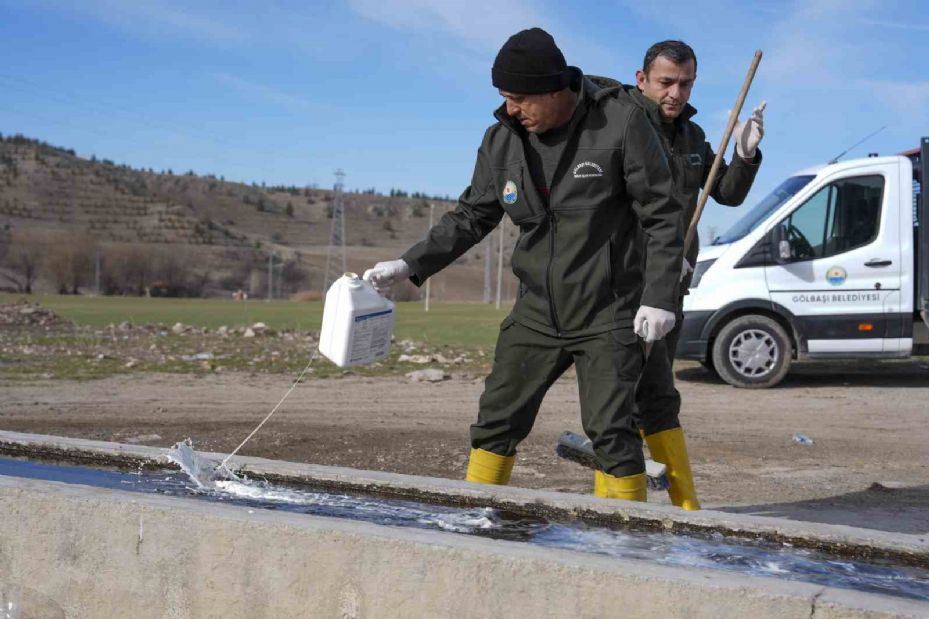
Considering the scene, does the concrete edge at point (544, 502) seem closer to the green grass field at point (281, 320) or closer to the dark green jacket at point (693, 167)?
A: the dark green jacket at point (693, 167)

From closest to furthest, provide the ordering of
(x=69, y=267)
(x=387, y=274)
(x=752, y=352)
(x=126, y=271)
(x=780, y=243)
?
(x=387, y=274) → (x=780, y=243) → (x=752, y=352) → (x=69, y=267) → (x=126, y=271)

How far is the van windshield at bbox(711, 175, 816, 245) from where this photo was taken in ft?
38.3

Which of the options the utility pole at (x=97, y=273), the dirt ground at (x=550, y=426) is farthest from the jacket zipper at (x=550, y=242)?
the utility pole at (x=97, y=273)

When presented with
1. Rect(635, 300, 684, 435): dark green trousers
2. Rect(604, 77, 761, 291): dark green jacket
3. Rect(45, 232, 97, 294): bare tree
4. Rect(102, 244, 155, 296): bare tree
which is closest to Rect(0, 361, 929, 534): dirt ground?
Rect(635, 300, 684, 435): dark green trousers

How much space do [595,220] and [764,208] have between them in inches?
327

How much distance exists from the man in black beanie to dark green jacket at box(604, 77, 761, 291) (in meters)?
1.02

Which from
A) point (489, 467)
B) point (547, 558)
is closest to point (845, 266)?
point (489, 467)

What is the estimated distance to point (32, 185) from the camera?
8925 cm

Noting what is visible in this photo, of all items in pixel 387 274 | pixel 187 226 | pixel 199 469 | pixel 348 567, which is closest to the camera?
pixel 348 567

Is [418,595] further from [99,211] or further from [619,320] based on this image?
[99,211]

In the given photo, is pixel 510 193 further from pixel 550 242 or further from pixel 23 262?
pixel 23 262

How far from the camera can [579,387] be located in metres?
4.21

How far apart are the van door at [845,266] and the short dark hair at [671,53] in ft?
21.7

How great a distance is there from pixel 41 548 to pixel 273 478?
1.31 meters
